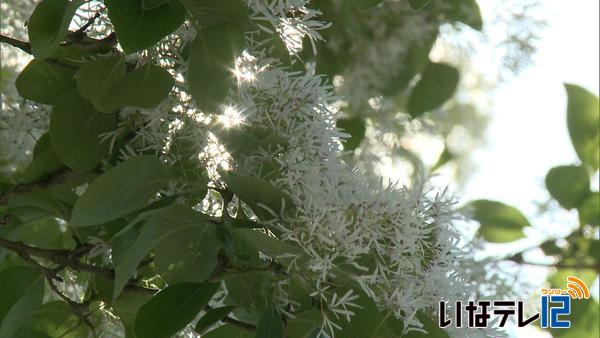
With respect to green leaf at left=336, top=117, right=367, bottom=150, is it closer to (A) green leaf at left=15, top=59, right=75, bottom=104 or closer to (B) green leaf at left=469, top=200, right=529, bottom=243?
(B) green leaf at left=469, top=200, right=529, bottom=243

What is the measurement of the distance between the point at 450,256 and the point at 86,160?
1.07ft

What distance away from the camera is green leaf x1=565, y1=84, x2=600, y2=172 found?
1.32 meters

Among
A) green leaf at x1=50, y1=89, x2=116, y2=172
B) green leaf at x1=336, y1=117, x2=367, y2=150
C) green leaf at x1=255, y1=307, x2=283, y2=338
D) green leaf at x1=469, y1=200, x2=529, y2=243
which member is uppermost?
green leaf at x1=50, y1=89, x2=116, y2=172

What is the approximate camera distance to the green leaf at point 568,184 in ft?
4.40

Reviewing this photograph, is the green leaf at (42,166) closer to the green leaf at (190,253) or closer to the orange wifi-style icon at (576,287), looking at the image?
the green leaf at (190,253)

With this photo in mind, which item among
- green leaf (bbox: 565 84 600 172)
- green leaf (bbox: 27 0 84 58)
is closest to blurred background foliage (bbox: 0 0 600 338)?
green leaf (bbox: 565 84 600 172)

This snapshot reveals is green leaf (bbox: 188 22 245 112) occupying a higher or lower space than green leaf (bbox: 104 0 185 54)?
lower

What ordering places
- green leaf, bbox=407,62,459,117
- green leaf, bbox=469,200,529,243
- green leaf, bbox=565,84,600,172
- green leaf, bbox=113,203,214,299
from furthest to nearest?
green leaf, bbox=407,62,459,117, green leaf, bbox=469,200,529,243, green leaf, bbox=565,84,600,172, green leaf, bbox=113,203,214,299

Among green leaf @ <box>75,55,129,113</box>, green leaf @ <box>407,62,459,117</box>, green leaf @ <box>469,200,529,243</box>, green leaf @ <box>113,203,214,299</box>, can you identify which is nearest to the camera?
green leaf @ <box>113,203,214,299</box>

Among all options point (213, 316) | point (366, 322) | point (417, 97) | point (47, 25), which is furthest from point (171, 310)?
point (417, 97)

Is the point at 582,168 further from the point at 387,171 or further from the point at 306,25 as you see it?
the point at 306,25

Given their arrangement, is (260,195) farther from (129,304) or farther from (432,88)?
(432,88)

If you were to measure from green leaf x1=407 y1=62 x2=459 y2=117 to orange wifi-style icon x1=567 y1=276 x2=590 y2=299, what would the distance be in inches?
13.4

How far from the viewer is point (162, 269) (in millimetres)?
802
